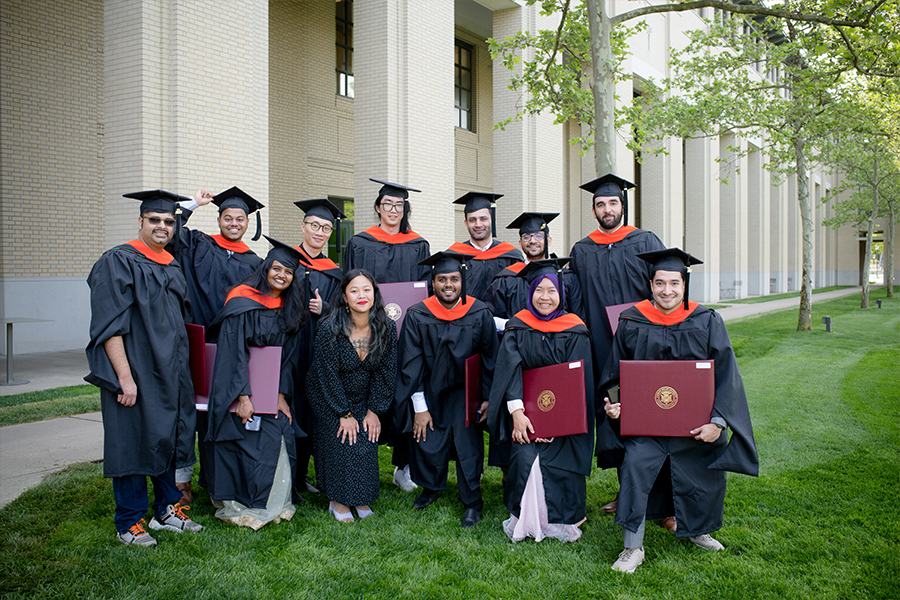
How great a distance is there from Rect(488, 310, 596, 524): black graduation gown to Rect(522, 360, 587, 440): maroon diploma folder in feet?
0.28

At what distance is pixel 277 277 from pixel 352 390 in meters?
0.89

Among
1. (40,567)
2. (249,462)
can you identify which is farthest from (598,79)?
(40,567)

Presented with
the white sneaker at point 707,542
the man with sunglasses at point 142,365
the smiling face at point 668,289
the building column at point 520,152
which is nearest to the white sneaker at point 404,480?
the man with sunglasses at point 142,365

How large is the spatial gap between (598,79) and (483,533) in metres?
4.71

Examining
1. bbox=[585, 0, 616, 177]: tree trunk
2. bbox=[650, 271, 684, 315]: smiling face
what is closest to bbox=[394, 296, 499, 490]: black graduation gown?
bbox=[650, 271, 684, 315]: smiling face

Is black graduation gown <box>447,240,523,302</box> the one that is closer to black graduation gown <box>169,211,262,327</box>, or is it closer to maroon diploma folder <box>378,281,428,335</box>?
maroon diploma folder <box>378,281,428,335</box>

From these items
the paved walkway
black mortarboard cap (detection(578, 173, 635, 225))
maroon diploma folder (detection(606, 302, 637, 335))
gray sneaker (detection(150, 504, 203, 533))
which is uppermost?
black mortarboard cap (detection(578, 173, 635, 225))

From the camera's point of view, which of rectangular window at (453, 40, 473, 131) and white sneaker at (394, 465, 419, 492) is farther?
rectangular window at (453, 40, 473, 131)

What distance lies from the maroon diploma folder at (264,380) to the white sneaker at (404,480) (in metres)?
1.32

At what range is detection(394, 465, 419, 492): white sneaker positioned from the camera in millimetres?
4844

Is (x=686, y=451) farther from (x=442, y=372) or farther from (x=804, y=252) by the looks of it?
(x=804, y=252)

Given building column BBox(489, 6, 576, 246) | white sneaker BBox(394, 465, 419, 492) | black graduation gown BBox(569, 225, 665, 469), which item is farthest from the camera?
building column BBox(489, 6, 576, 246)

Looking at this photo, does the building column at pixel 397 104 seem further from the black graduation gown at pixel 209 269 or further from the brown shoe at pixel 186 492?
the brown shoe at pixel 186 492

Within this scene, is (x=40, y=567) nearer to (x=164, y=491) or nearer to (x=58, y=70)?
(x=164, y=491)
